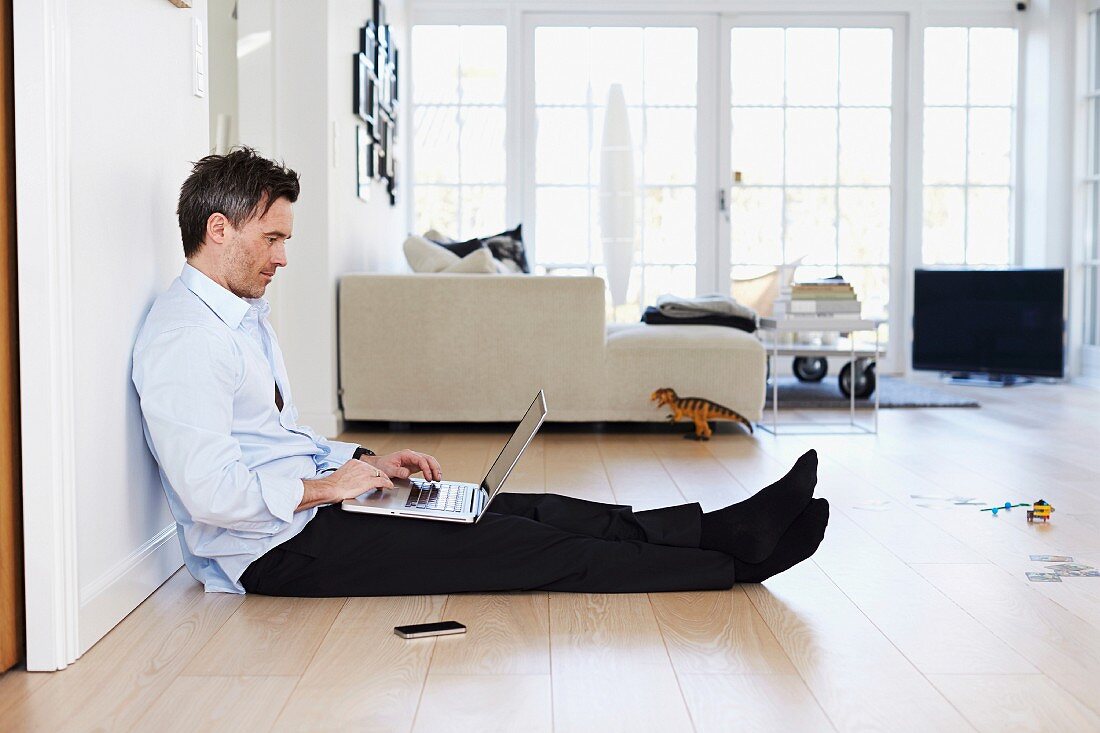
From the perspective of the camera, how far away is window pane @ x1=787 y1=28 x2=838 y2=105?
24.3 ft

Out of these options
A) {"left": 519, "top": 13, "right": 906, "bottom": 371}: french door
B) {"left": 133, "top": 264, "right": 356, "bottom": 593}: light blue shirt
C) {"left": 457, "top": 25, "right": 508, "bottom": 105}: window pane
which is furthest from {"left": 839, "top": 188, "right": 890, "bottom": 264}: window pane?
{"left": 133, "top": 264, "right": 356, "bottom": 593}: light blue shirt

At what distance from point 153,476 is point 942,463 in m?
2.77

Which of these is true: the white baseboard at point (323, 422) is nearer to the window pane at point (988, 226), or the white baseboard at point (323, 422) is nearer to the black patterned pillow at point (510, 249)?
the black patterned pillow at point (510, 249)

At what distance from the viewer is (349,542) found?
2.22 m

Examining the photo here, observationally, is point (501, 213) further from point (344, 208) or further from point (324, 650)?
point (324, 650)

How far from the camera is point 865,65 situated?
7.45 meters

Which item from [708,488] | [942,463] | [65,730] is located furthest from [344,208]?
[65,730]

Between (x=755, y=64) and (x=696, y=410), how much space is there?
3.62 metres

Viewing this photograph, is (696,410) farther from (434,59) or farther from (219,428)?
(434,59)

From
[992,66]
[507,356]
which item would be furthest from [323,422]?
[992,66]

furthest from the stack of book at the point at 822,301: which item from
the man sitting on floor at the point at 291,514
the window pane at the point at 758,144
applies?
the man sitting on floor at the point at 291,514

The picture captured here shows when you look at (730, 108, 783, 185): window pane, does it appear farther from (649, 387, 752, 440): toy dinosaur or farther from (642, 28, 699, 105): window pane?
(649, 387, 752, 440): toy dinosaur

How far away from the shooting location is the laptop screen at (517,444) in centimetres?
229

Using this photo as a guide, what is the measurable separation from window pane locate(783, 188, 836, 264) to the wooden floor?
15.1ft
